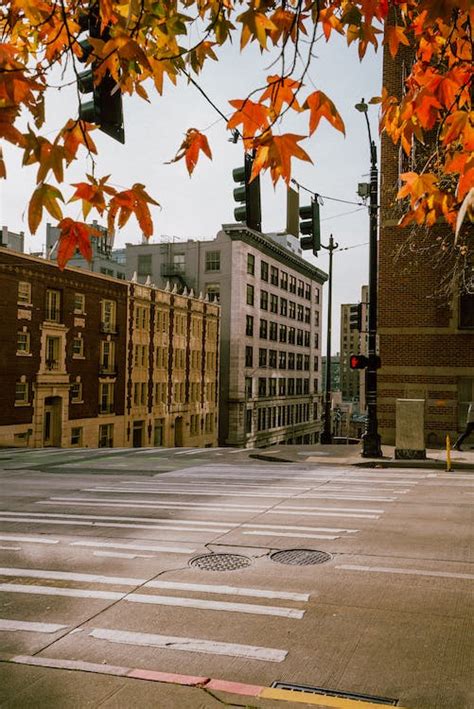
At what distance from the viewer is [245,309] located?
68.5 m

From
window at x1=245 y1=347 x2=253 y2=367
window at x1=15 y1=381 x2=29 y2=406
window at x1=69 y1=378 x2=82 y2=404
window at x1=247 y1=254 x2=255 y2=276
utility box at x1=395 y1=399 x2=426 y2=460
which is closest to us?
utility box at x1=395 y1=399 x2=426 y2=460

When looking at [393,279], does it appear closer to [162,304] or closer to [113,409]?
[113,409]

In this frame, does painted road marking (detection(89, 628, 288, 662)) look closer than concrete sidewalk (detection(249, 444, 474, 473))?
Yes

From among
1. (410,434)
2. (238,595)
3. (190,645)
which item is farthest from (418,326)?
(190,645)

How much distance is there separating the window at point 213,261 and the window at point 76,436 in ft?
87.5

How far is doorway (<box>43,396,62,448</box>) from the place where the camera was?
44.2 meters

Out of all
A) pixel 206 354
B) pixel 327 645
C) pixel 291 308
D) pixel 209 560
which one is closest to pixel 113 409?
pixel 206 354

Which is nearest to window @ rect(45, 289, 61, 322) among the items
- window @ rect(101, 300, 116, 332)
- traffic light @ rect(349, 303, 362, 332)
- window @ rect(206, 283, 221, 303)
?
window @ rect(101, 300, 116, 332)

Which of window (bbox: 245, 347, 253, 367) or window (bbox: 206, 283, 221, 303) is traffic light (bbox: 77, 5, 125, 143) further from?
window (bbox: 245, 347, 253, 367)

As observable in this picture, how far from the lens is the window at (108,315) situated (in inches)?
1948

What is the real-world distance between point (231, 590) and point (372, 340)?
15975mm

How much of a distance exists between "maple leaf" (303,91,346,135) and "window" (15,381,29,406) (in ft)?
130

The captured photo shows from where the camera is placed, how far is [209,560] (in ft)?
29.1

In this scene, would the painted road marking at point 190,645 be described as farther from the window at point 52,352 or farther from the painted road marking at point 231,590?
the window at point 52,352
